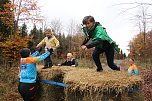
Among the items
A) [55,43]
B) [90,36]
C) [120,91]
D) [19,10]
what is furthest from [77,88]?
[19,10]

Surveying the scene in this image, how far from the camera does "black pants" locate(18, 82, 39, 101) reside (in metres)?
6.92

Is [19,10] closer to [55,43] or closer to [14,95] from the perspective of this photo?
[14,95]

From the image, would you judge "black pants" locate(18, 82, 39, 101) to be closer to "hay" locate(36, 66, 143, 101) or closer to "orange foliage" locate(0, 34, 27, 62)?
"hay" locate(36, 66, 143, 101)

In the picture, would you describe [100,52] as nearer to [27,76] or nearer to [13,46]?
[27,76]

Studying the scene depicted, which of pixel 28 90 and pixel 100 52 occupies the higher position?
pixel 100 52

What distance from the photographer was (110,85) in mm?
4859

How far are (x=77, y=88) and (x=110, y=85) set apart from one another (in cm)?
66

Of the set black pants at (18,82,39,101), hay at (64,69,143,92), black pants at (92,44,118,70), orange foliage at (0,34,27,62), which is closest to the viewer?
hay at (64,69,143,92)

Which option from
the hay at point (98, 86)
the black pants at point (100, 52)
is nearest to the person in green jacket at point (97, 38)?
the black pants at point (100, 52)

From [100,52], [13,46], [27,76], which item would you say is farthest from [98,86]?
[13,46]

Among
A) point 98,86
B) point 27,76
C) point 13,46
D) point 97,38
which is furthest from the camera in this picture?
point 13,46

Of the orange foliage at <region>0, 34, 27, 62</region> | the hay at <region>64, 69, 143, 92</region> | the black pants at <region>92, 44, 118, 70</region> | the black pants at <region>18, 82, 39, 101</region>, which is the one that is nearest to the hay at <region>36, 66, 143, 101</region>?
the hay at <region>64, 69, 143, 92</region>

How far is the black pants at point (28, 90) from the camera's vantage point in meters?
6.92

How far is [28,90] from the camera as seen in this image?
6.95 meters
